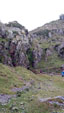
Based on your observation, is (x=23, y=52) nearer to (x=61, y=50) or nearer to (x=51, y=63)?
(x=51, y=63)

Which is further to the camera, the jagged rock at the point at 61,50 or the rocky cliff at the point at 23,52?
the jagged rock at the point at 61,50

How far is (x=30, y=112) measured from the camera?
19.5m

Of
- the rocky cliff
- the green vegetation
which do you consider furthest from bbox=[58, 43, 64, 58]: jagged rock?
the green vegetation

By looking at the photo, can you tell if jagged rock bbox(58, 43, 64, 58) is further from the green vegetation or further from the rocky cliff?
the green vegetation

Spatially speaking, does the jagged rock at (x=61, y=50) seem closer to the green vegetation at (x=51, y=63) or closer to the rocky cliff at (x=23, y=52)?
the rocky cliff at (x=23, y=52)

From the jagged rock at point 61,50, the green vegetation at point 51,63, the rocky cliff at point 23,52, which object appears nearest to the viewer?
the rocky cliff at point 23,52

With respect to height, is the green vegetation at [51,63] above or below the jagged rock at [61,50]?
below

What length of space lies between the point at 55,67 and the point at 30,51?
55.3ft

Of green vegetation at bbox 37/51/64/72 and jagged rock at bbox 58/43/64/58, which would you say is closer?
green vegetation at bbox 37/51/64/72

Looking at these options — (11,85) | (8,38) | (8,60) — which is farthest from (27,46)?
(11,85)

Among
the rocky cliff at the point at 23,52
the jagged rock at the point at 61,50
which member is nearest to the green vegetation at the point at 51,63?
the rocky cliff at the point at 23,52

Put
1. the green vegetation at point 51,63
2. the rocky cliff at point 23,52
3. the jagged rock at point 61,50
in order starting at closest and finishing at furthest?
the rocky cliff at point 23,52 < the green vegetation at point 51,63 < the jagged rock at point 61,50

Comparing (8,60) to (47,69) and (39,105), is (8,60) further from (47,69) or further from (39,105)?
(39,105)

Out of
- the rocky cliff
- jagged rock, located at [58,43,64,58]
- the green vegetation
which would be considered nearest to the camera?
the rocky cliff
